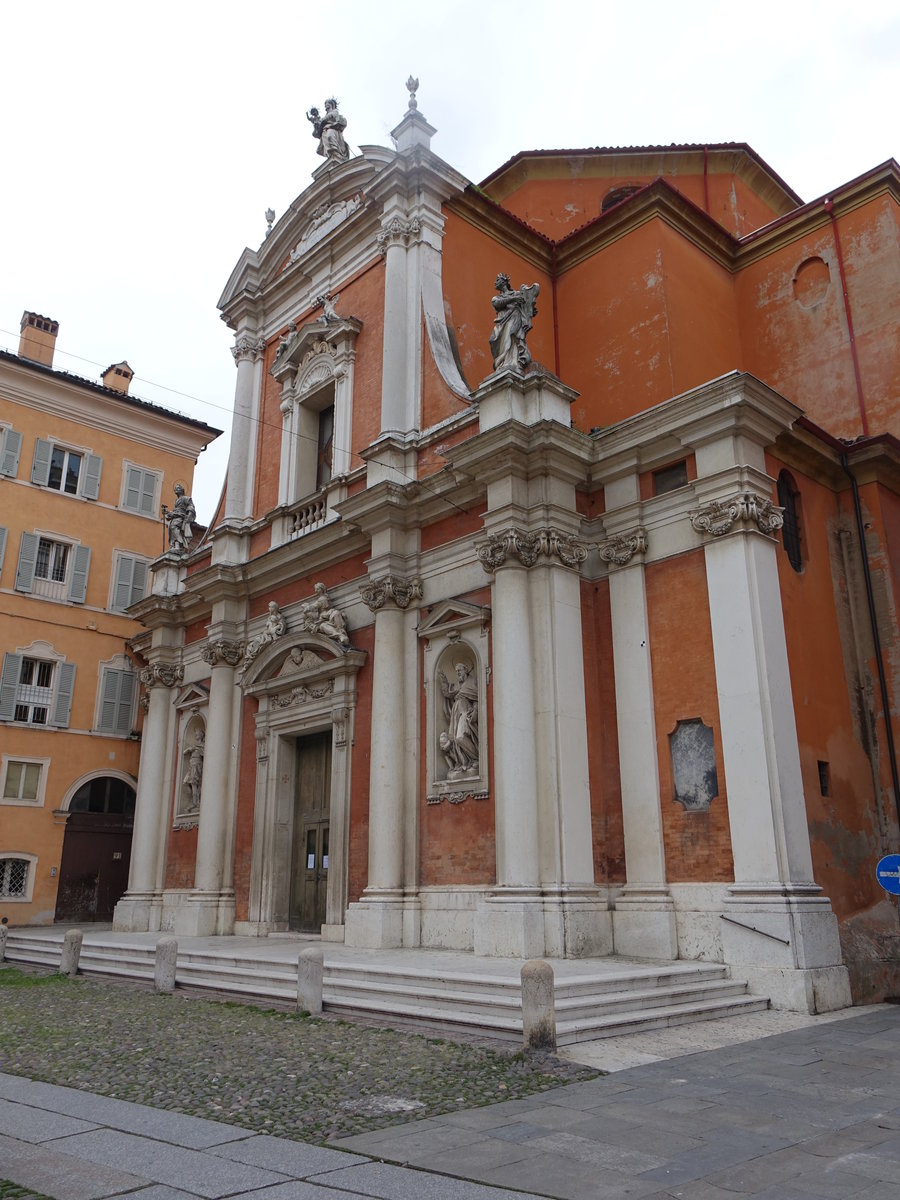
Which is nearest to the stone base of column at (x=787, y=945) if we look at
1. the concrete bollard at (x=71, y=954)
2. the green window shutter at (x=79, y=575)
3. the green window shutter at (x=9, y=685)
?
the concrete bollard at (x=71, y=954)

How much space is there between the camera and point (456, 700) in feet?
43.0

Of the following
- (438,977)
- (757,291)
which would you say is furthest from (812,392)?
(438,977)

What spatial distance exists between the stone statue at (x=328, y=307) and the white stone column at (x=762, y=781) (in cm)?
829

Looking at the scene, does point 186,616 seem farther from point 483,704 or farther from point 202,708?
point 483,704

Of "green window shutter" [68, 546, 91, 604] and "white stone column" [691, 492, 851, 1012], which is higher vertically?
"green window shutter" [68, 546, 91, 604]

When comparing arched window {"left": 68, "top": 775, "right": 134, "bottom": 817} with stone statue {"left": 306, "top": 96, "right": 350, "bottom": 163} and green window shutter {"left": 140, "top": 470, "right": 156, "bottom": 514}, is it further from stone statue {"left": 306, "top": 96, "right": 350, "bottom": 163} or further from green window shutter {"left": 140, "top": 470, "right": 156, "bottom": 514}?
stone statue {"left": 306, "top": 96, "right": 350, "bottom": 163}

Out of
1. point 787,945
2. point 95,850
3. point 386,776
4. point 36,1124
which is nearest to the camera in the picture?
point 36,1124

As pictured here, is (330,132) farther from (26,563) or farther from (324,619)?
(26,563)

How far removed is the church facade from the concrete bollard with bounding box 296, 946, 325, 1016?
2.69m

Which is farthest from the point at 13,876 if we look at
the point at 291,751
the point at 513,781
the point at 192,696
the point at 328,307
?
the point at 513,781

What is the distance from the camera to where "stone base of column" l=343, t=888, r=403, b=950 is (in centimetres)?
1255

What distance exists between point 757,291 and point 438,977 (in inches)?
513

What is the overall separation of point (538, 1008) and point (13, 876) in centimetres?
1681

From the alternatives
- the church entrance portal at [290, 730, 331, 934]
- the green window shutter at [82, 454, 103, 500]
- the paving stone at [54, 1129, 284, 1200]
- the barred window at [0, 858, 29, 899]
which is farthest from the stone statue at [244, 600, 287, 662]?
the paving stone at [54, 1129, 284, 1200]
